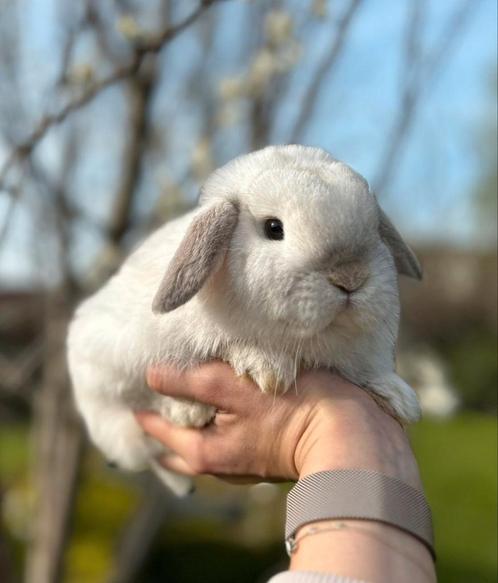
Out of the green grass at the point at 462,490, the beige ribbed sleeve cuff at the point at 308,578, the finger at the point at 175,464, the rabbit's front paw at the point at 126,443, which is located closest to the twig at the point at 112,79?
the rabbit's front paw at the point at 126,443

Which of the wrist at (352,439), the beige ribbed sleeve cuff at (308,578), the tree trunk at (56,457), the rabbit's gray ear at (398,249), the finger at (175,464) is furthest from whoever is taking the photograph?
the tree trunk at (56,457)

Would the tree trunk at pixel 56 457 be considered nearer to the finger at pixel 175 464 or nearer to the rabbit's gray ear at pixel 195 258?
the finger at pixel 175 464

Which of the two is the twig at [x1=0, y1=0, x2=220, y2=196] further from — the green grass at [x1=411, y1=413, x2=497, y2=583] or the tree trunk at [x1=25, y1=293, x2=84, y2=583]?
the green grass at [x1=411, y1=413, x2=497, y2=583]

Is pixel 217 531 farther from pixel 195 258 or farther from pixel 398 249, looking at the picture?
pixel 195 258

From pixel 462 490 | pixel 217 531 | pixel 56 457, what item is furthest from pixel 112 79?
pixel 462 490

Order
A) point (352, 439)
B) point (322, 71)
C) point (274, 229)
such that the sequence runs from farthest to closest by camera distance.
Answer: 1. point (322, 71)
2. point (274, 229)
3. point (352, 439)

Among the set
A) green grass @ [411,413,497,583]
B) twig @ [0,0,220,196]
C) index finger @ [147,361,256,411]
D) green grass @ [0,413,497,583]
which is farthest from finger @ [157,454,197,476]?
green grass @ [411,413,497,583]
